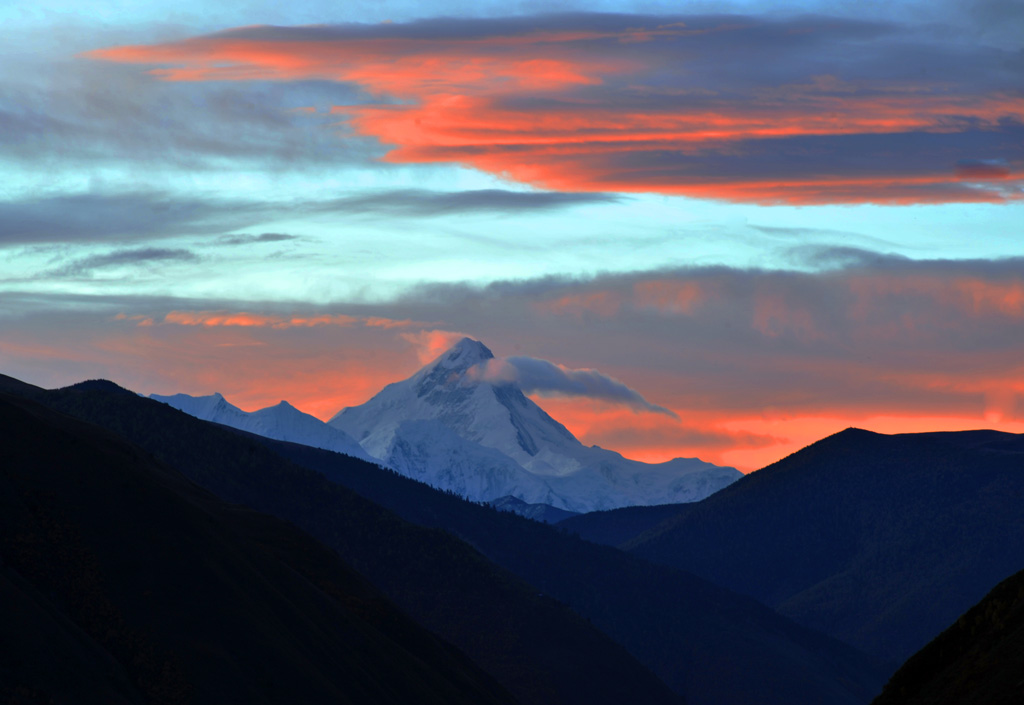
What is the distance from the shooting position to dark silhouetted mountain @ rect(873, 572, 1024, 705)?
64.2 metres

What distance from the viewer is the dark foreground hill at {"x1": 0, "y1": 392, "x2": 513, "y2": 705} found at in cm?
10962

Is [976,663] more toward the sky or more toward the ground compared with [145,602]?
more toward the sky

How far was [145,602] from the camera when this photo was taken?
130 metres

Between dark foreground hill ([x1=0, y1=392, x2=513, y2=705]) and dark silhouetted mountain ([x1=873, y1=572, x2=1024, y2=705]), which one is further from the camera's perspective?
dark foreground hill ([x1=0, y1=392, x2=513, y2=705])

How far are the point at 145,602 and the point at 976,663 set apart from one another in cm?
8464

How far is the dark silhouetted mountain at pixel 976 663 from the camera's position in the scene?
64.2 metres

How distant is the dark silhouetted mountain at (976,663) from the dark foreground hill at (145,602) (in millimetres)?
62452

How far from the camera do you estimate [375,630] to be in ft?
551

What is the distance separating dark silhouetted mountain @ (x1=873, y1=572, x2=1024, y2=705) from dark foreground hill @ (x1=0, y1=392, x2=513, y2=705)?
6245cm

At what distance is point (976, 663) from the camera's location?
231 feet

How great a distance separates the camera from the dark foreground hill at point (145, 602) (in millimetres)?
109625

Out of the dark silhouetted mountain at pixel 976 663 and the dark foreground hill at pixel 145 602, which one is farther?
the dark foreground hill at pixel 145 602

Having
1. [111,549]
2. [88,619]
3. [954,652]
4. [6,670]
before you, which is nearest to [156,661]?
[88,619]

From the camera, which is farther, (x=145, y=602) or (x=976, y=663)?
(x=145, y=602)
